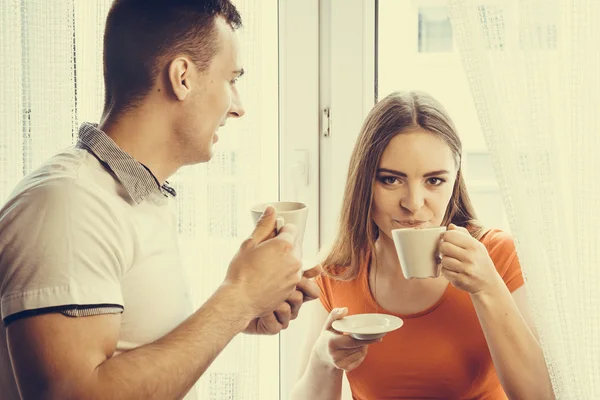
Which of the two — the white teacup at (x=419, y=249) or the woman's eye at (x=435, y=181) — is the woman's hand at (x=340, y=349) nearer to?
the white teacup at (x=419, y=249)

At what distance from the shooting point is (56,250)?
94 cm

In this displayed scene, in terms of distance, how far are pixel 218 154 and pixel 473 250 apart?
750 mm

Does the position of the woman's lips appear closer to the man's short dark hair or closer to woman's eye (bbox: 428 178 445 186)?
woman's eye (bbox: 428 178 445 186)

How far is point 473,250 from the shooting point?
125 centimetres

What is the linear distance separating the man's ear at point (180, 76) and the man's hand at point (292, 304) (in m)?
0.44

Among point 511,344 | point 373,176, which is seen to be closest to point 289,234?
point 373,176

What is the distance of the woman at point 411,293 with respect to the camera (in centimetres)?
145

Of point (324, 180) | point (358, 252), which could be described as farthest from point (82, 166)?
point (324, 180)

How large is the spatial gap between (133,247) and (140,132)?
0.70 feet

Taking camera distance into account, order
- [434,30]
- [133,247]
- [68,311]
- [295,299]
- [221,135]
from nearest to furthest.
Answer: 1. [68,311]
2. [133,247]
3. [295,299]
4. [221,135]
5. [434,30]

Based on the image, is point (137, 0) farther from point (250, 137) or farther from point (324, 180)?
point (324, 180)

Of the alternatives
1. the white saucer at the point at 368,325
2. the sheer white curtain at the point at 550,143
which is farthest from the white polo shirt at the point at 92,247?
the sheer white curtain at the point at 550,143

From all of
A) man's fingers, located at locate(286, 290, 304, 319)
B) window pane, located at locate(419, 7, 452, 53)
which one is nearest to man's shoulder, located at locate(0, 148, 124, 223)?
man's fingers, located at locate(286, 290, 304, 319)

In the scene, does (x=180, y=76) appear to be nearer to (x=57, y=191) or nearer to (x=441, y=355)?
(x=57, y=191)
